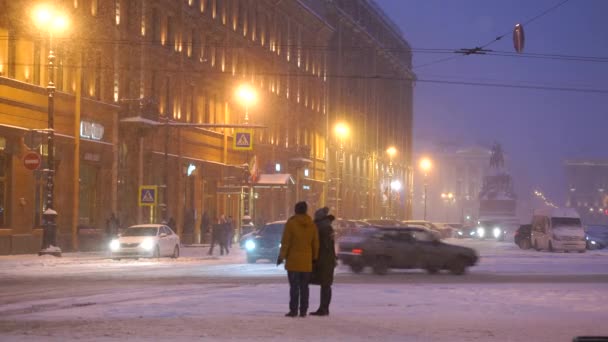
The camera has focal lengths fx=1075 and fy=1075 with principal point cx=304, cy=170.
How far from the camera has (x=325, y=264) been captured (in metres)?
16.8

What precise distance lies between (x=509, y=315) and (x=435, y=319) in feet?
5.31

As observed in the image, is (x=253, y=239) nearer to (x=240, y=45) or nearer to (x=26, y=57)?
(x=26, y=57)

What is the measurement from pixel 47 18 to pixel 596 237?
4268 cm

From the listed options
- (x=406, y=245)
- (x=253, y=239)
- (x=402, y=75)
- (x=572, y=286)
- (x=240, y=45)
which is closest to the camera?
(x=572, y=286)

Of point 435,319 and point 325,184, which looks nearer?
point 435,319

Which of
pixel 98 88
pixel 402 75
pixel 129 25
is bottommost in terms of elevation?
pixel 98 88

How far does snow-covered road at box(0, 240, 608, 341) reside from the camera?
48.0 feet

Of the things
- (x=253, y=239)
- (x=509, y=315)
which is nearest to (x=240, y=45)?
(x=253, y=239)

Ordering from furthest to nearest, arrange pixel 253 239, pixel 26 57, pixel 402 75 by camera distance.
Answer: pixel 402 75 → pixel 26 57 → pixel 253 239

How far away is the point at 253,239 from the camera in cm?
3850

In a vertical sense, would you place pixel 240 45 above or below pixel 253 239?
above

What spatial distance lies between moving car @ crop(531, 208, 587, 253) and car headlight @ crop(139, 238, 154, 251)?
25612mm

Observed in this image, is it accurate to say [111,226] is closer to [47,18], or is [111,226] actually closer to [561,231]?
[47,18]

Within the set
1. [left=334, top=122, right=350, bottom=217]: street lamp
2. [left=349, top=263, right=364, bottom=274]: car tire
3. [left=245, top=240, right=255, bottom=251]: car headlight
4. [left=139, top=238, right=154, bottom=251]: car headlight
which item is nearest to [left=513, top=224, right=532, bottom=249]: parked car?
[left=334, top=122, right=350, bottom=217]: street lamp
